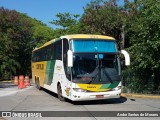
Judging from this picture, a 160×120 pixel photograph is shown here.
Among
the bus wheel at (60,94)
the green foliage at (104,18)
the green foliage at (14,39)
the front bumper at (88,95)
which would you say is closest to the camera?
the front bumper at (88,95)

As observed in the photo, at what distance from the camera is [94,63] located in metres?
17.4

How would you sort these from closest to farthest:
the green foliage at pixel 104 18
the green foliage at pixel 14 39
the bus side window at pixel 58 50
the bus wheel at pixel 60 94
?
the bus wheel at pixel 60 94
the bus side window at pixel 58 50
the green foliage at pixel 104 18
the green foliage at pixel 14 39

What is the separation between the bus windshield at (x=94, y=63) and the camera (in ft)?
56.2

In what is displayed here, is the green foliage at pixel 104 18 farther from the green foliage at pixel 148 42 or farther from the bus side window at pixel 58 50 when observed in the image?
the bus side window at pixel 58 50

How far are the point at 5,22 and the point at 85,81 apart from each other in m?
47.2

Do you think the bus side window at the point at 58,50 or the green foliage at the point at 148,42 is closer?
the bus side window at the point at 58,50

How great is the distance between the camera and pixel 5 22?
203 feet

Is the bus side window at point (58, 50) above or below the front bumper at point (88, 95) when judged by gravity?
above

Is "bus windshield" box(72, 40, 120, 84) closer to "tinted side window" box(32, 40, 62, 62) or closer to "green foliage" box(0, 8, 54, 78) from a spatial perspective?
"tinted side window" box(32, 40, 62, 62)

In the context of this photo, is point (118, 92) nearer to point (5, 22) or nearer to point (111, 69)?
point (111, 69)

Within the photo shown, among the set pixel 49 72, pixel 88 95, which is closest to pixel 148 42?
pixel 49 72

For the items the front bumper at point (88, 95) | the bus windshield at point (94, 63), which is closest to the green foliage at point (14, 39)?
the bus windshield at point (94, 63)

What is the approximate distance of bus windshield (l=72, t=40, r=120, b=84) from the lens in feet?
56.2

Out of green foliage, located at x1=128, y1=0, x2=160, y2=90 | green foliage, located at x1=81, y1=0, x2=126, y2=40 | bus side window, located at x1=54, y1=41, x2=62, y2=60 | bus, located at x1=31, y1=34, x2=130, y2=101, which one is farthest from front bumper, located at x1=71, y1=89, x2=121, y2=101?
green foliage, located at x1=81, y1=0, x2=126, y2=40
